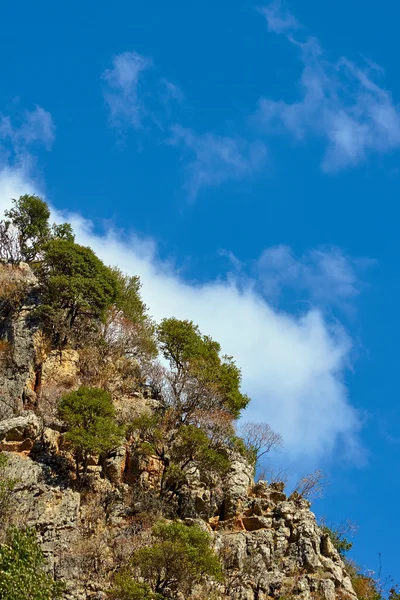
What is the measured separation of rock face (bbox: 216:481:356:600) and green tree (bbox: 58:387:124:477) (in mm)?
6286

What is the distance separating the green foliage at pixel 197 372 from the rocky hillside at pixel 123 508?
2.04 metres

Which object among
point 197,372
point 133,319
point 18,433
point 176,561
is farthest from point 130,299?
point 176,561

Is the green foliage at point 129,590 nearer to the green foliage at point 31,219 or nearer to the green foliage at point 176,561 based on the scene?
the green foliage at point 176,561

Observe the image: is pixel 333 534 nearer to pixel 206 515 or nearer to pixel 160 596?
pixel 206 515

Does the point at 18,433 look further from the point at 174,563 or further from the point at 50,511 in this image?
the point at 174,563

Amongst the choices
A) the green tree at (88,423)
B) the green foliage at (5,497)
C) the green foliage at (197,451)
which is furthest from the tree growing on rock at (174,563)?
the green foliage at (197,451)

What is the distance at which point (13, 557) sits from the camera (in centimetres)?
2302

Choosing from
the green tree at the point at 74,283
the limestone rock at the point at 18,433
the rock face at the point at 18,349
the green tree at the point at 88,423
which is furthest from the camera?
the green tree at the point at 74,283

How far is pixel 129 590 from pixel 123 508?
6.57 meters

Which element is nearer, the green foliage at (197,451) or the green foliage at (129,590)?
the green foliage at (129,590)

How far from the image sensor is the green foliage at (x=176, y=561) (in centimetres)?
2516

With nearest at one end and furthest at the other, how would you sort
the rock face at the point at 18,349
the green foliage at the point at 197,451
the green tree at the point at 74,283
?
the green foliage at the point at 197,451 < the rock face at the point at 18,349 < the green tree at the point at 74,283

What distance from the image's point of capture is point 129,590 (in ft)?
78.5

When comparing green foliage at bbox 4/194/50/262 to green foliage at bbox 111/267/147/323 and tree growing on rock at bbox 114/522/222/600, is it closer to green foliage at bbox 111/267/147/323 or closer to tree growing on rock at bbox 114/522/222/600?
green foliage at bbox 111/267/147/323
